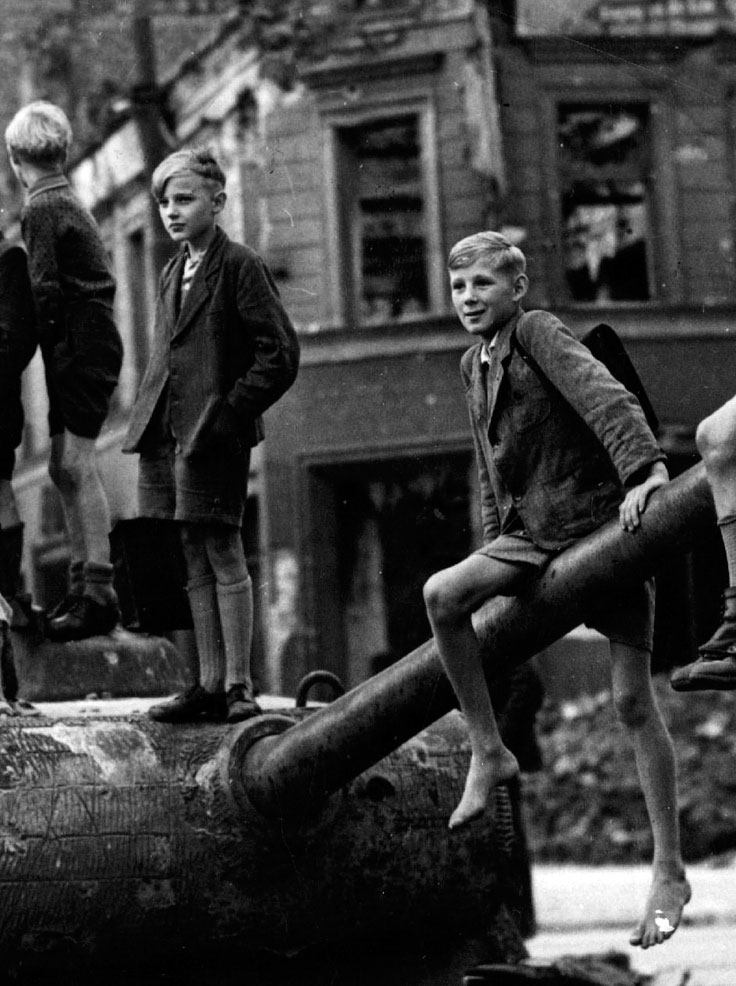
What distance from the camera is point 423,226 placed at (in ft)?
66.2

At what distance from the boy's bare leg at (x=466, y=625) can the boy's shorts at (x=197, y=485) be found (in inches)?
42.4

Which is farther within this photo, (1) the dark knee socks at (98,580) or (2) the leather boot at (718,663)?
(1) the dark knee socks at (98,580)

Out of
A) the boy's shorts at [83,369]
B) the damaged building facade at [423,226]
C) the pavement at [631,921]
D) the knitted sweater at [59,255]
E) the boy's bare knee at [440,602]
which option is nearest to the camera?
the boy's bare knee at [440,602]

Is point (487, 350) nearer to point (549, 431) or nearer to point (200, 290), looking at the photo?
point (549, 431)

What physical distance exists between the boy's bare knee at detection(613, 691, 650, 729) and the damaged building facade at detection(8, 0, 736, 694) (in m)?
13.7

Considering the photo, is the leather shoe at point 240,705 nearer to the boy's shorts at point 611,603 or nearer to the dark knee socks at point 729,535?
the boy's shorts at point 611,603

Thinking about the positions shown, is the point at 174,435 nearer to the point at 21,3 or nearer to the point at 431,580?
the point at 431,580

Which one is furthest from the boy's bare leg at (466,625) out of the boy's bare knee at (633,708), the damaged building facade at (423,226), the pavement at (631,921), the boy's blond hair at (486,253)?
the damaged building facade at (423,226)

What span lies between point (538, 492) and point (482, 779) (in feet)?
2.06

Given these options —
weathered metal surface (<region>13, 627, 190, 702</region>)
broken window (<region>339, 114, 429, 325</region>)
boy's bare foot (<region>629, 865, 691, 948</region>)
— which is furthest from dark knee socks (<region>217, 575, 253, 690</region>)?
broken window (<region>339, 114, 429, 325</region>)

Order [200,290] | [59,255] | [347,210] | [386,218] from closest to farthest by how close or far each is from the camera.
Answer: [200,290] → [59,255] → [347,210] → [386,218]

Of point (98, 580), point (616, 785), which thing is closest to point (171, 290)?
point (98, 580)

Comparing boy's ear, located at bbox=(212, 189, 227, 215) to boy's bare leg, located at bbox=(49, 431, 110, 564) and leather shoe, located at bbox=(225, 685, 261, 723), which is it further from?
boy's bare leg, located at bbox=(49, 431, 110, 564)

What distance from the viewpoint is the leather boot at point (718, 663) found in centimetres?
428
